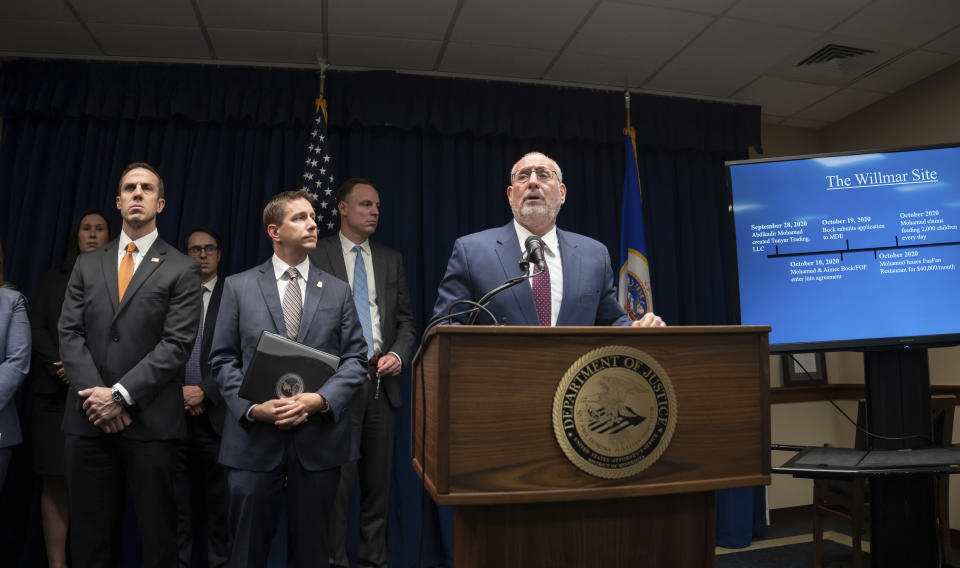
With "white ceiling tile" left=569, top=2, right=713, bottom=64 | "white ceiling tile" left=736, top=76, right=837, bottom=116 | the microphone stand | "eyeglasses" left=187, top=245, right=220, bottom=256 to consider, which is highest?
"white ceiling tile" left=736, top=76, right=837, bottom=116

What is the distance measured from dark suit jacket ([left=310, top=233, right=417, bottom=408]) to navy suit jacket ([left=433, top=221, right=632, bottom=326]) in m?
1.38

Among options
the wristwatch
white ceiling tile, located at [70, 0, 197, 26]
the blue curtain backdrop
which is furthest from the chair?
white ceiling tile, located at [70, 0, 197, 26]

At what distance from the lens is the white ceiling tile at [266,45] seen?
351cm

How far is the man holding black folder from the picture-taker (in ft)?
6.38

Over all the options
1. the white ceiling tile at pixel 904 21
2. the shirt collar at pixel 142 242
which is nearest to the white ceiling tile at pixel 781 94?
the white ceiling tile at pixel 904 21

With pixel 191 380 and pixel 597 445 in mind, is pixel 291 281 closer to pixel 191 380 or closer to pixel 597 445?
pixel 191 380

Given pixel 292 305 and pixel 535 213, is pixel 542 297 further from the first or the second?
pixel 292 305

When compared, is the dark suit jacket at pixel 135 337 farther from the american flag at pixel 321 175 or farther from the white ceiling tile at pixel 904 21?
the white ceiling tile at pixel 904 21

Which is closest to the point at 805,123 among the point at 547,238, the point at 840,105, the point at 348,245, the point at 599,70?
the point at 840,105

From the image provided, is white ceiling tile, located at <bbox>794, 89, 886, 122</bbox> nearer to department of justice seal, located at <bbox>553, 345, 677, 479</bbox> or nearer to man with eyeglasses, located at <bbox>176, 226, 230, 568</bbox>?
department of justice seal, located at <bbox>553, 345, 677, 479</bbox>

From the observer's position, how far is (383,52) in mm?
3721

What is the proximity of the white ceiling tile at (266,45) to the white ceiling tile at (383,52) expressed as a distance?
0.13 meters

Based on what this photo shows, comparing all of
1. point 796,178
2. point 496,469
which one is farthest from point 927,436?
point 496,469

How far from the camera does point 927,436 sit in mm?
1756
